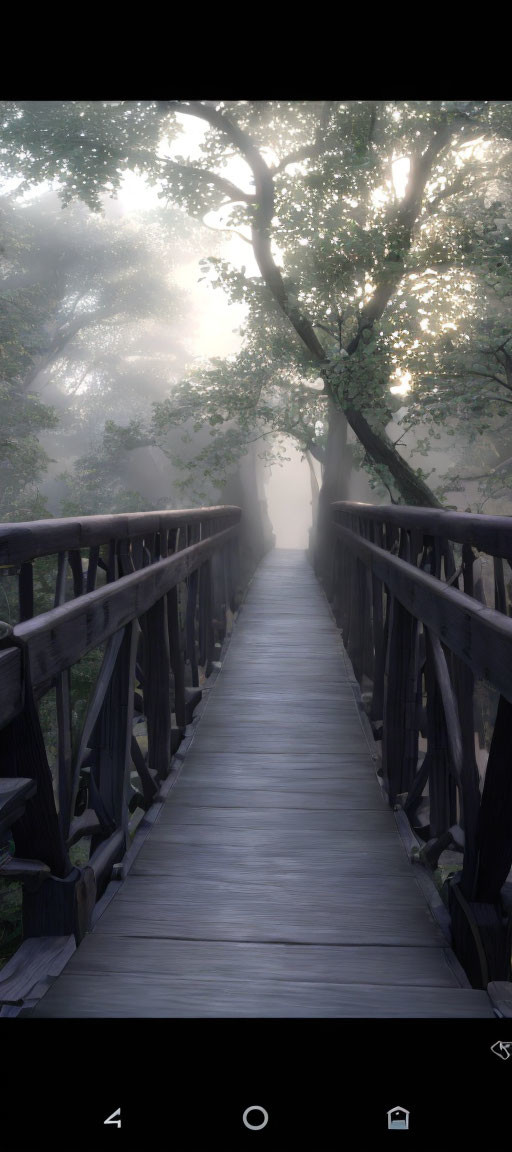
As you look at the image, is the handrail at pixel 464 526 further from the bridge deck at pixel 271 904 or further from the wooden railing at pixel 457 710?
the bridge deck at pixel 271 904

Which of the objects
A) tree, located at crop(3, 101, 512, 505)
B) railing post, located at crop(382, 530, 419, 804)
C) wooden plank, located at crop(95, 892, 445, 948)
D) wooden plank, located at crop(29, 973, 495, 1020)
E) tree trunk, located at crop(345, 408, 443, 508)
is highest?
tree, located at crop(3, 101, 512, 505)

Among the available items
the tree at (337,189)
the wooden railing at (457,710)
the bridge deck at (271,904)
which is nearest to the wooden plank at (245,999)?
the bridge deck at (271,904)

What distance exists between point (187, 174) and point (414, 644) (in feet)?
38.7

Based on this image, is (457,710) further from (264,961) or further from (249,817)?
(249,817)

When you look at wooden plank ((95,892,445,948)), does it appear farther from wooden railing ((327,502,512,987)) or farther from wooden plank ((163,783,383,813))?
wooden plank ((163,783,383,813))

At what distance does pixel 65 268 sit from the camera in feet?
94.8
